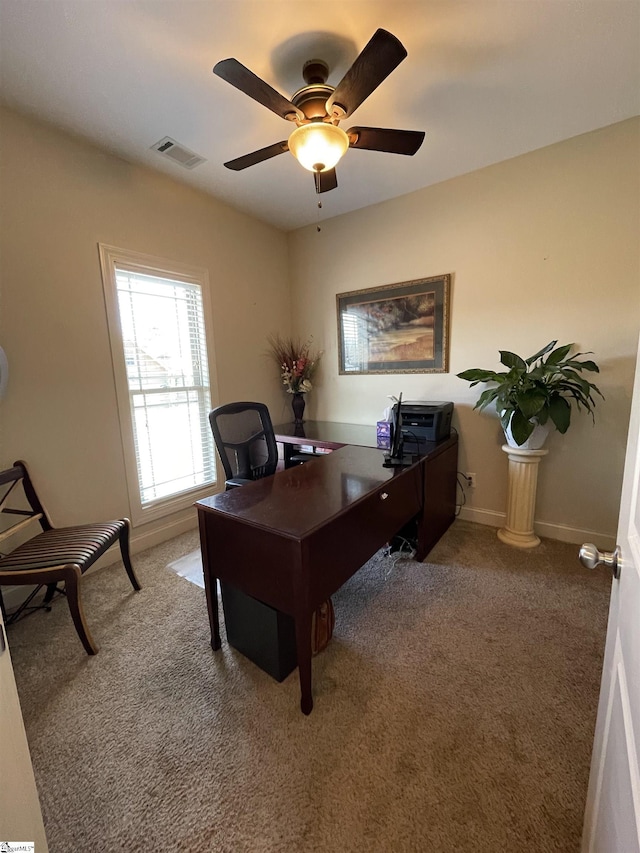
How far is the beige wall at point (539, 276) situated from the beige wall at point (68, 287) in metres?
1.54

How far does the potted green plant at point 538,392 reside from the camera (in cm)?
206

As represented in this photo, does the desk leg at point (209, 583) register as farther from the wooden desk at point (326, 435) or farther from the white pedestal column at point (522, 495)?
the white pedestal column at point (522, 495)

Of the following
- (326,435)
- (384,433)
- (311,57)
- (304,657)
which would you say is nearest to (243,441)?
(326,435)

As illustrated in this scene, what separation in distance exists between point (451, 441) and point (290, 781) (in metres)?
2.16

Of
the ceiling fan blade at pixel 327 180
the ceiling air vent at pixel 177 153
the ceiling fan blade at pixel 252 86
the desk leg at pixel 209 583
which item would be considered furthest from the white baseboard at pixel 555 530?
the ceiling air vent at pixel 177 153

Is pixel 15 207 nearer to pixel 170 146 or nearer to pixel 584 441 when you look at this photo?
pixel 170 146

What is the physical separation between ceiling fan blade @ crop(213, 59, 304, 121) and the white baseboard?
2.88m

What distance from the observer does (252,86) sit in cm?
134

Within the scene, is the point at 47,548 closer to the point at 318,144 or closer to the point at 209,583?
the point at 209,583

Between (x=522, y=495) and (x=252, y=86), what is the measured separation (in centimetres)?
273

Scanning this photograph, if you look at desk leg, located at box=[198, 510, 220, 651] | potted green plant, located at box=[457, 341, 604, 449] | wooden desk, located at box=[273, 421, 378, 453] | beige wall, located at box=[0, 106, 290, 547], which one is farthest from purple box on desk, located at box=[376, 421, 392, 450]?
beige wall, located at box=[0, 106, 290, 547]

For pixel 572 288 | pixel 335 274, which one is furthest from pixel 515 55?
pixel 335 274

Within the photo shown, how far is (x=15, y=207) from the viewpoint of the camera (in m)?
1.85

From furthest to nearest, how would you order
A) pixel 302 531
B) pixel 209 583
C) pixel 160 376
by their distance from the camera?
pixel 160 376 → pixel 209 583 → pixel 302 531
